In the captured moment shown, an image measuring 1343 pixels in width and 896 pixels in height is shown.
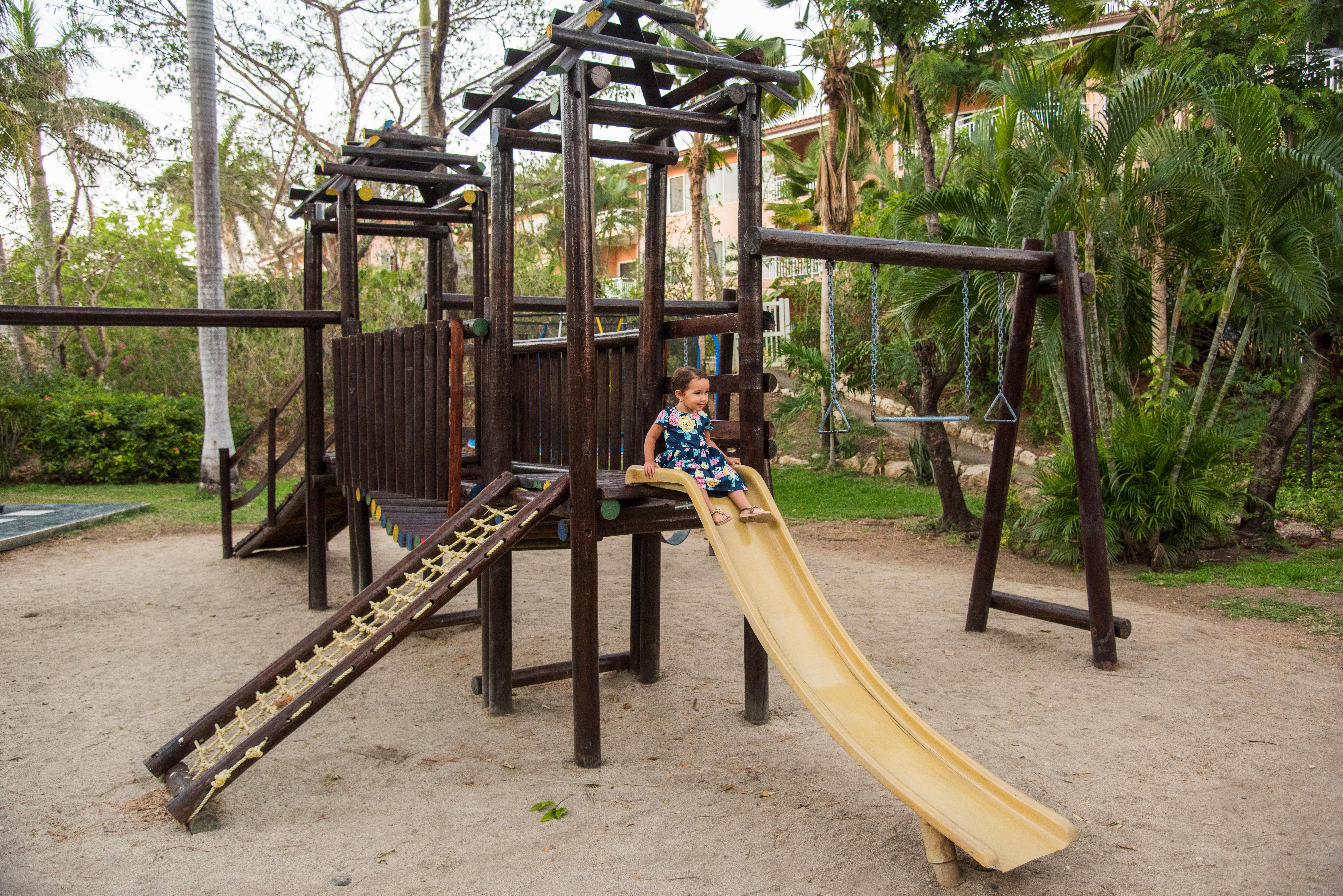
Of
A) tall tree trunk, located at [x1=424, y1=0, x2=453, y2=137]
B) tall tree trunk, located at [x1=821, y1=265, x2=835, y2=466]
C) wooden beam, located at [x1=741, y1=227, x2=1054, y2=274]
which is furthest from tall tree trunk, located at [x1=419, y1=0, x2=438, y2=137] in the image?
wooden beam, located at [x1=741, y1=227, x2=1054, y2=274]

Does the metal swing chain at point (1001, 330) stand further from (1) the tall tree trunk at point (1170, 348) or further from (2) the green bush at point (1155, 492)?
(1) the tall tree trunk at point (1170, 348)

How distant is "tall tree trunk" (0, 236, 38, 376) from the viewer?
17.9 meters

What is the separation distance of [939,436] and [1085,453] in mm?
4194

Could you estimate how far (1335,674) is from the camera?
5.71m

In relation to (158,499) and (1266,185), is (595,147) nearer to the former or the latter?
(1266,185)

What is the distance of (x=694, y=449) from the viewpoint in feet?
15.3

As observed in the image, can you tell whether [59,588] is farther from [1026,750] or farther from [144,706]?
[1026,750]

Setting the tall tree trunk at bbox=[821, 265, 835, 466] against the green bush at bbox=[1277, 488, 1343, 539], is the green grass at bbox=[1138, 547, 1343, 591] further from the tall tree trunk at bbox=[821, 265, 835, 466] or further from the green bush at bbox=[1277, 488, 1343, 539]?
the tall tree trunk at bbox=[821, 265, 835, 466]

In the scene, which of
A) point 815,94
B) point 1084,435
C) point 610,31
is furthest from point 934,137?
point 610,31

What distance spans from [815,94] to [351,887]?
1615 centimetres

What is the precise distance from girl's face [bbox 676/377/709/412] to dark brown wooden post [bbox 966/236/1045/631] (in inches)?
96.0

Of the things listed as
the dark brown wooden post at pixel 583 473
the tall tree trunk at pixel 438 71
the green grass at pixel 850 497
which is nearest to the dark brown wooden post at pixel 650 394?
the dark brown wooden post at pixel 583 473

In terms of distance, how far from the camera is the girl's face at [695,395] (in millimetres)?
4723

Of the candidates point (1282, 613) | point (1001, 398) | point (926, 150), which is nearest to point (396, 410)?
point (1001, 398)
